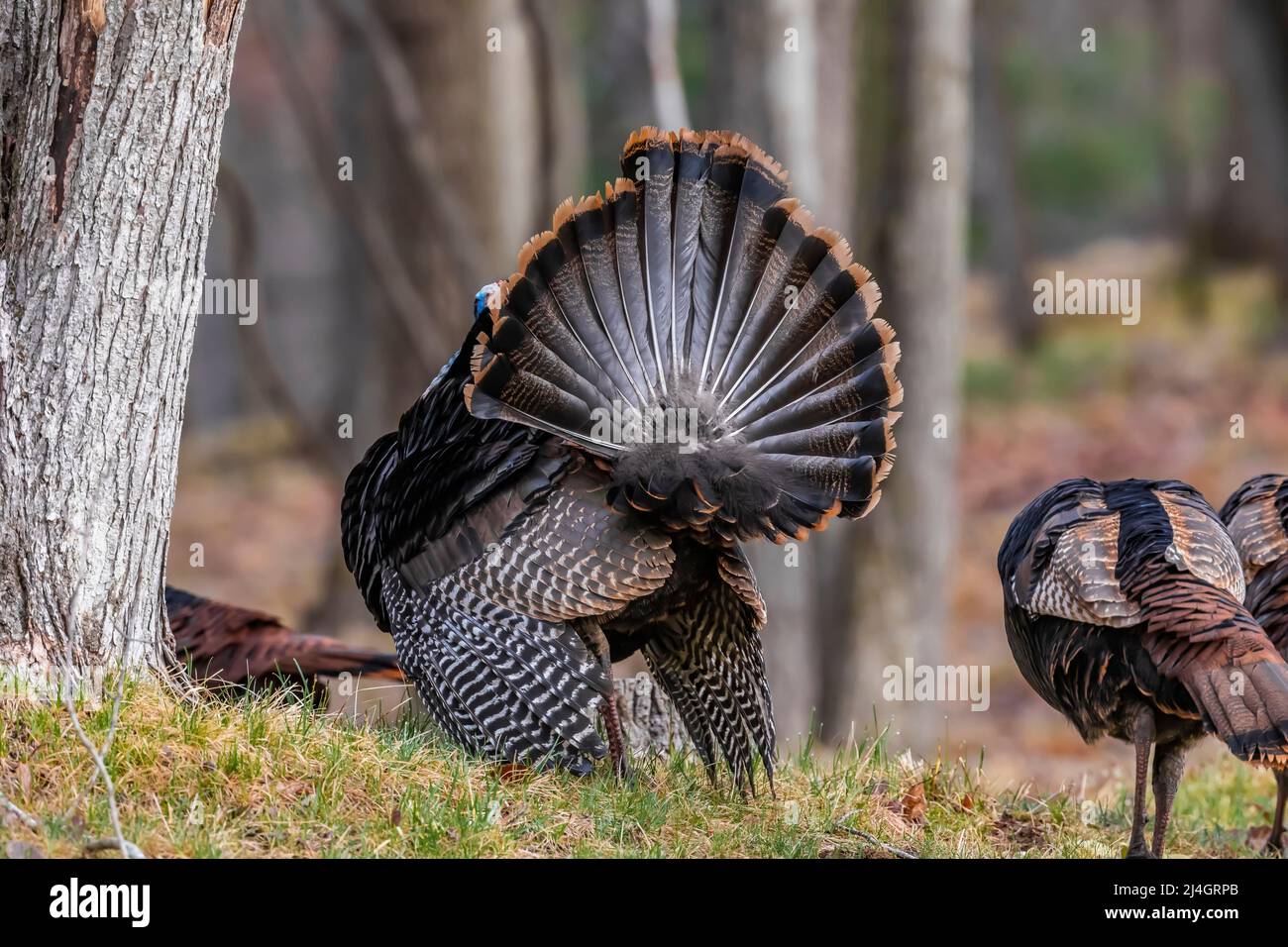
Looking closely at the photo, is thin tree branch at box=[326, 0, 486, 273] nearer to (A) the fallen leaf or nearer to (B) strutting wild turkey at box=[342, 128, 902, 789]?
(B) strutting wild turkey at box=[342, 128, 902, 789]

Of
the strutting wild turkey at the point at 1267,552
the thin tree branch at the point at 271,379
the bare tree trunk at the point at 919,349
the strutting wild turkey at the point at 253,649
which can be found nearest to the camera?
the strutting wild turkey at the point at 1267,552

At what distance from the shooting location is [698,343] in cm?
578

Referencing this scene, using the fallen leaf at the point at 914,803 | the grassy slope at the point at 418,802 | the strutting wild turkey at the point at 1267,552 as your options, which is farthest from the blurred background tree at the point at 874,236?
the strutting wild turkey at the point at 1267,552

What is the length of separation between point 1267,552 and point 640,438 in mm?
3027

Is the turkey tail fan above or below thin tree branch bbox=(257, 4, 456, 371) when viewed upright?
below

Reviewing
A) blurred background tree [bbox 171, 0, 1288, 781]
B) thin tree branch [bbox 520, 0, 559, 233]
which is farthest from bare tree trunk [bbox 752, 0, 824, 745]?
thin tree branch [bbox 520, 0, 559, 233]

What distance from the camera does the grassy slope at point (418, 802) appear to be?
14.6ft

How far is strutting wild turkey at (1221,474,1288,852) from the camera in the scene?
6289mm

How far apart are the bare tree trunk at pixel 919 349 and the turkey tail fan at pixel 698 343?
5800 mm

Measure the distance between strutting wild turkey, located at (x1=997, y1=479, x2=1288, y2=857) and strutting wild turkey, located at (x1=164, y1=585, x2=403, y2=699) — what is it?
312cm

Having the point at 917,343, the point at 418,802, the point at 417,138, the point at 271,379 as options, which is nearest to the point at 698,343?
the point at 418,802

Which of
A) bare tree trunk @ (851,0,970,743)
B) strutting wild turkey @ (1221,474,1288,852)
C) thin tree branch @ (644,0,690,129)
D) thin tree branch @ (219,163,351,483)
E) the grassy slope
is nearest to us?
the grassy slope

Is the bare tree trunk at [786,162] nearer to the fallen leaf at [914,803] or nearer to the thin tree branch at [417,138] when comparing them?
the thin tree branch at [417,138]
